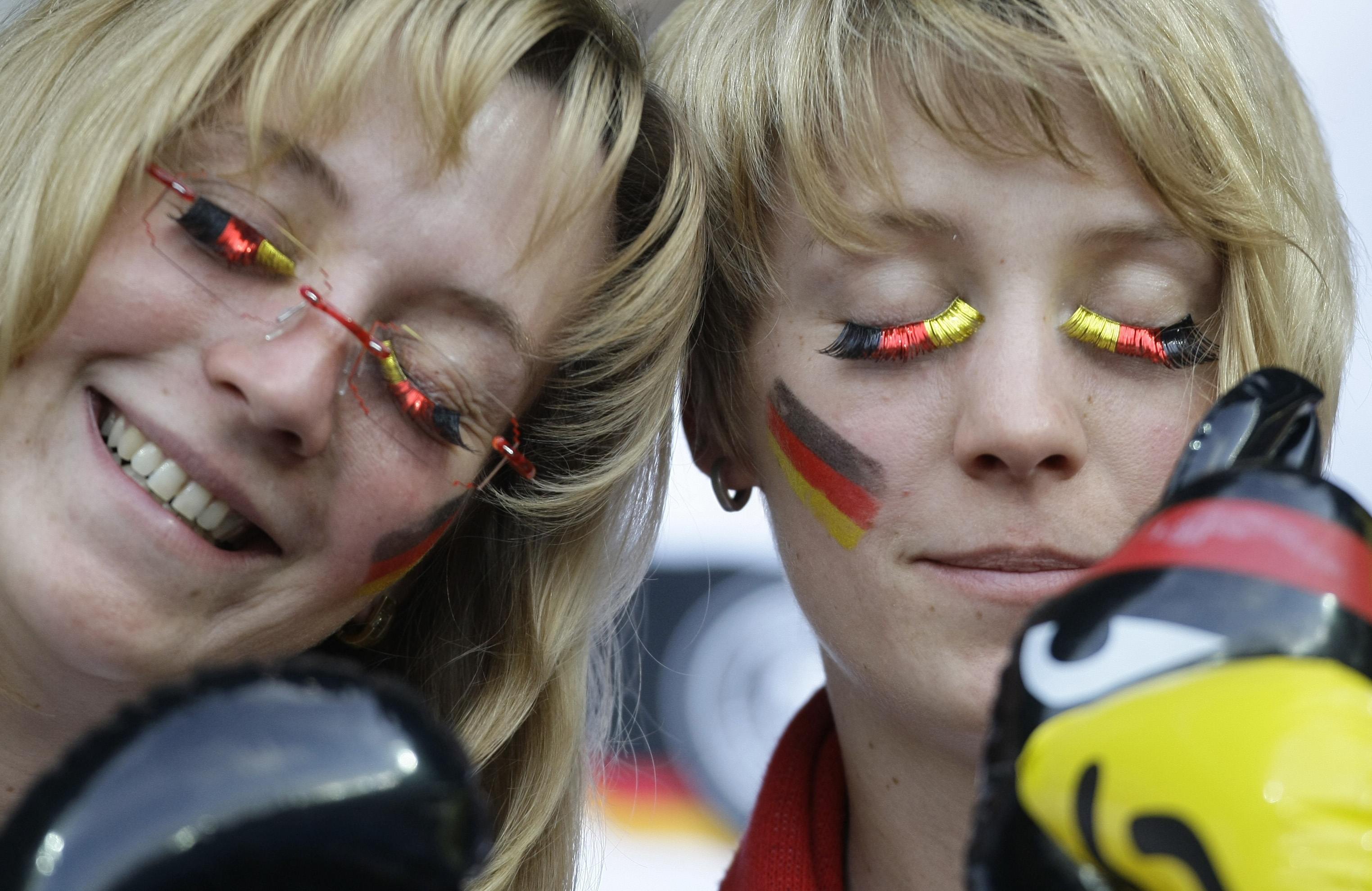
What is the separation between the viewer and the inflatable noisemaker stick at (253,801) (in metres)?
0.78

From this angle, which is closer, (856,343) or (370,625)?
(856,343)

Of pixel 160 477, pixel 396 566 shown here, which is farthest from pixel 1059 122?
pixel 160 477

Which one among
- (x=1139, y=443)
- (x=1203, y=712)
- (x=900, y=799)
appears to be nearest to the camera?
(x=1203, y=712)

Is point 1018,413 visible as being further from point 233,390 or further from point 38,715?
point 38,715

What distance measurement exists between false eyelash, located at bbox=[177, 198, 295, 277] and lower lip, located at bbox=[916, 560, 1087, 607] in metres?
0.64

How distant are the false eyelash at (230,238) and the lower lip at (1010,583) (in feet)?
2.09

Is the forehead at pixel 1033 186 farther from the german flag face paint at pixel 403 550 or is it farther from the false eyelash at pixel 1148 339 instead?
the german flag face paint at pixel 403 550

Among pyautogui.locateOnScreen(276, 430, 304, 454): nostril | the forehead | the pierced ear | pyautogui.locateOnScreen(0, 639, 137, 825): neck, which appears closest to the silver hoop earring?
the pierced ear

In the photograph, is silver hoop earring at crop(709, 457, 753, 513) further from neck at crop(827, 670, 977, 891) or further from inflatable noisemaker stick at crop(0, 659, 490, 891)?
inflatable noisemaker stick at crop(0, 659, 490, 891)

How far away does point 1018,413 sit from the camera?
114cm

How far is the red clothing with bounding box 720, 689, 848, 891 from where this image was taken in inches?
→ 56.5

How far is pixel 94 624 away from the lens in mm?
1073

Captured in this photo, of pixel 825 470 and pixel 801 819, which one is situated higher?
pixel 825 470

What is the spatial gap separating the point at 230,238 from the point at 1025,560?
73 cm
